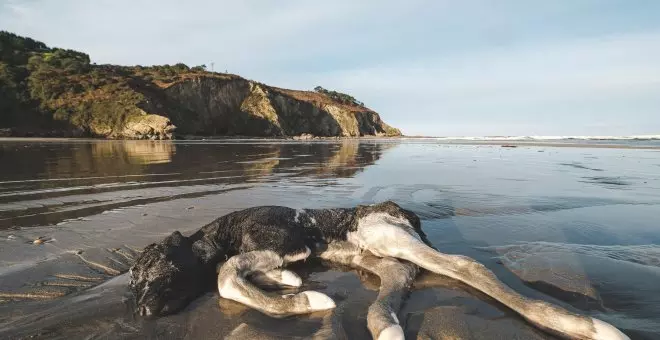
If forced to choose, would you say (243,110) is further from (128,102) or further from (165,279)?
(165,279)

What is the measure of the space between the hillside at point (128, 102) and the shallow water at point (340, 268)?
33548mm

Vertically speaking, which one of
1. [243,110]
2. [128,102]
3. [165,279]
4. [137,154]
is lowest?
[137,154]

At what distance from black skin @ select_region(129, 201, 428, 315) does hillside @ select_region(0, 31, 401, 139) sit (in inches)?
1539

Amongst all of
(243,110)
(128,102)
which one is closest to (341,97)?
(243,110)

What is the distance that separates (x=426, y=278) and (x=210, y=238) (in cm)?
244

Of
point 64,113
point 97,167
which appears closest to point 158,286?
point 97,167

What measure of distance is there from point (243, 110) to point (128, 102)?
20368 mm

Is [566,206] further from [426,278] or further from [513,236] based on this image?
[426,278]

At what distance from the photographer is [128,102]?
41.1 metres

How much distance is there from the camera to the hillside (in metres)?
38.5

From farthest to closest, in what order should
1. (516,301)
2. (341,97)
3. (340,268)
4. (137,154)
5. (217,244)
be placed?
(341,97), (137,154), (340,268), (217,244), (516,301)

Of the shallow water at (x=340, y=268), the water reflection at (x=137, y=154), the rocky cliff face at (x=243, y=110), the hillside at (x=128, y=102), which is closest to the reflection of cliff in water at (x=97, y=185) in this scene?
the shallow water at (x=340, y=268)

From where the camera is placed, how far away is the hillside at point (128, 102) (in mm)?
38500

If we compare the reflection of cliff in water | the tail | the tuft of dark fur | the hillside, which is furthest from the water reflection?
the hillside
